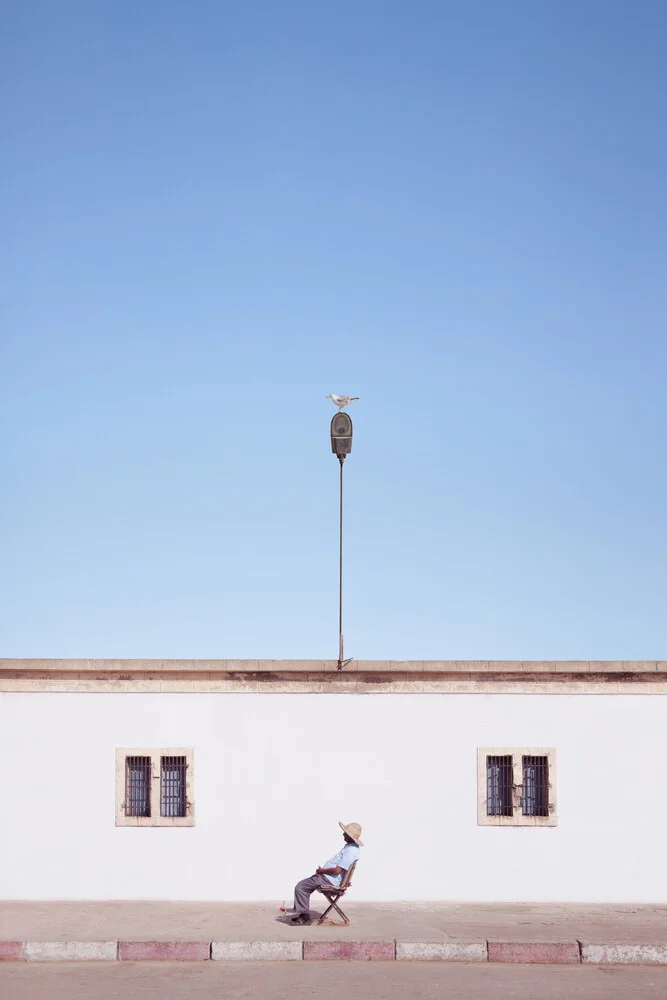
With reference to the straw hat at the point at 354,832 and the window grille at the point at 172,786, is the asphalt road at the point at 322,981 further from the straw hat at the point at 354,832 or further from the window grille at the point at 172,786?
the window grille at the point at 172,786

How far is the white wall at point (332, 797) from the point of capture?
14.1 m

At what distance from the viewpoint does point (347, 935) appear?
38.2 ft

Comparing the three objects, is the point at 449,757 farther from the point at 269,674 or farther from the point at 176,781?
the point at 176,781

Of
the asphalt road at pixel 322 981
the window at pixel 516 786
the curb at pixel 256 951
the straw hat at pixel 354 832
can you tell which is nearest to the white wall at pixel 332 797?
the window at pixel 516 786

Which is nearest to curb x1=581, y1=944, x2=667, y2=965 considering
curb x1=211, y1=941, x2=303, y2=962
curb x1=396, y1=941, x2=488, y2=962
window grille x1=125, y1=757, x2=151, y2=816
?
curb x1=396, y1=941, x2=488, y2=962

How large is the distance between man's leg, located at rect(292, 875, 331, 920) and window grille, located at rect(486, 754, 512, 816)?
2.69 metres

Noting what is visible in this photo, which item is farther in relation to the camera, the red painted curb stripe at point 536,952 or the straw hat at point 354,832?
the straw hat at point 354,832

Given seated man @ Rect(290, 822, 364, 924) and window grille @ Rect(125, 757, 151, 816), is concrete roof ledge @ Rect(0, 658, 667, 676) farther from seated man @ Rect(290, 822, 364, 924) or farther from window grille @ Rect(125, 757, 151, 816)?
seated man @ Rect(290, 822, 364, 924)

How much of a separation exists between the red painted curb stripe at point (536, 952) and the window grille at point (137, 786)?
16.3 feet

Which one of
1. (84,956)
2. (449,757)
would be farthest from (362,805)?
(84,956)

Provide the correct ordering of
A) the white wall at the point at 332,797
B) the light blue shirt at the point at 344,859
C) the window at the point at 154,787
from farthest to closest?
the window at the point at 154,787 < the white wall at the point at 332,797 < the light blue shirt at the point at 344,859

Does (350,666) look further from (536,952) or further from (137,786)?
(536,952)

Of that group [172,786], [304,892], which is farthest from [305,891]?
[172,786]

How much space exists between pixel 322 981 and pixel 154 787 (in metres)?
4.67
